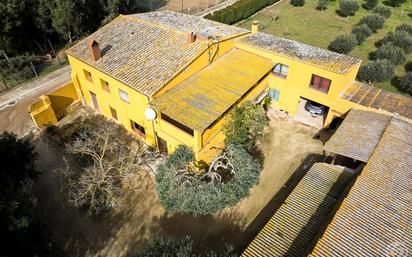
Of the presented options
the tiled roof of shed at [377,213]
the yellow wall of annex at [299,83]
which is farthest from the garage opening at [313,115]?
the tiled roof of shed at [377,213]

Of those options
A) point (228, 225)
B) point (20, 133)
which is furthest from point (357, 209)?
point (20, 133)

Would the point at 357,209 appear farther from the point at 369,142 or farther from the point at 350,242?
the point at 369,142

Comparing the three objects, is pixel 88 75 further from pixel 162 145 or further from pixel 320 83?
pixel 320 83

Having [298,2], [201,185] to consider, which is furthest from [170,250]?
[298,2]

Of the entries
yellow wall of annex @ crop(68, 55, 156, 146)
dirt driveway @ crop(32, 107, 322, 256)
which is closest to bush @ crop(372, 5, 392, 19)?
dirt driveway @ crop(32, 107, 322, 256)

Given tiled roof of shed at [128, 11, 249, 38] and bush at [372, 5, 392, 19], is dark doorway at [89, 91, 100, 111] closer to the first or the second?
tiled roof of shed at [128, 11, 249, 38]
